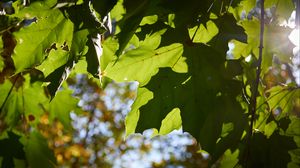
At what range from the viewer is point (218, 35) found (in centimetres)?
150

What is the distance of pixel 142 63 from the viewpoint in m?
1.62

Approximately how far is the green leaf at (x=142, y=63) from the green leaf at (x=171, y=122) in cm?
22

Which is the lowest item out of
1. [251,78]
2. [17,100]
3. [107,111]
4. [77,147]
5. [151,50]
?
[77,147]

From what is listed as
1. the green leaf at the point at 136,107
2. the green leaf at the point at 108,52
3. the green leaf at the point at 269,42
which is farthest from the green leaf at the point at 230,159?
the green leaf at the point at 108,52

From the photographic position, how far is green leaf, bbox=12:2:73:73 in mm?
1410

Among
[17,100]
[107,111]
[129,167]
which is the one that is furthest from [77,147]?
[17,100]

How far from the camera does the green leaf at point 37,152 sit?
7.29 feet

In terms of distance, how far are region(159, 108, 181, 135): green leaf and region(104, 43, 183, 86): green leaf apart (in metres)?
0.22

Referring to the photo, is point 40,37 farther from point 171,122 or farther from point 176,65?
point 171,122

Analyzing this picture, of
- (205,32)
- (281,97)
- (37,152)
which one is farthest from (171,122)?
(37,152)

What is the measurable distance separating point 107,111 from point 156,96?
12.5m

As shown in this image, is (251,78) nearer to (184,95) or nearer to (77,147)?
(184,95)

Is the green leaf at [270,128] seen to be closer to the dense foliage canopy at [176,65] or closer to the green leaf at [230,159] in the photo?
the dense foliage canopy at [176,65]

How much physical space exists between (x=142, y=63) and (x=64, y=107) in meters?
1.30
